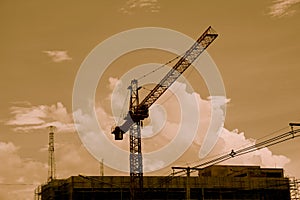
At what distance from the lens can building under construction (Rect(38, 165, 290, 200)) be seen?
329 ft

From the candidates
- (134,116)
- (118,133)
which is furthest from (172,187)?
(134,116)

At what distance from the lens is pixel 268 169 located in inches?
4850

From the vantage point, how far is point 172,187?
343ft

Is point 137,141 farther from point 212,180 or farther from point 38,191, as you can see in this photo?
point 38,191

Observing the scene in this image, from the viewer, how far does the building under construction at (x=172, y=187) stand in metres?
100

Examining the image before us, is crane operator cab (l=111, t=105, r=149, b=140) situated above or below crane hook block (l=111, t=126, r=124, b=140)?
above

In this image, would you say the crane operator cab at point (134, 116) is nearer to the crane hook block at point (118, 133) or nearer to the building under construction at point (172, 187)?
the crane hook block at point (118, 133)

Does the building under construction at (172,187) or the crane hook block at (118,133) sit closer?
the building under construction at (172,187)

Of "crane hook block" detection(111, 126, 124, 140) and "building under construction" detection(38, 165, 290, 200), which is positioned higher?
"crane hook block" detection(111, 126, 124, 140)

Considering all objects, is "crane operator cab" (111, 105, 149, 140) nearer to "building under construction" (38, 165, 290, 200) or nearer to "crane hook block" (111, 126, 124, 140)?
"crane hook block" (111, 126, 124, 140)

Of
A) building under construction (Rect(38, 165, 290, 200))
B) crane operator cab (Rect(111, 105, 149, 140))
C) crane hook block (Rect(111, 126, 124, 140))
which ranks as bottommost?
building under construction (Rect(38, 165, 290, 200))

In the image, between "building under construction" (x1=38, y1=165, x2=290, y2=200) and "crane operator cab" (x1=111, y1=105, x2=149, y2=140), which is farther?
"building under construction" (x1=38, y1=165, x2=290, y2=200)

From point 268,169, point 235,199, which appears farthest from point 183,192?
point 268,169

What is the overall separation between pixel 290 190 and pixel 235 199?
43.1 ft
